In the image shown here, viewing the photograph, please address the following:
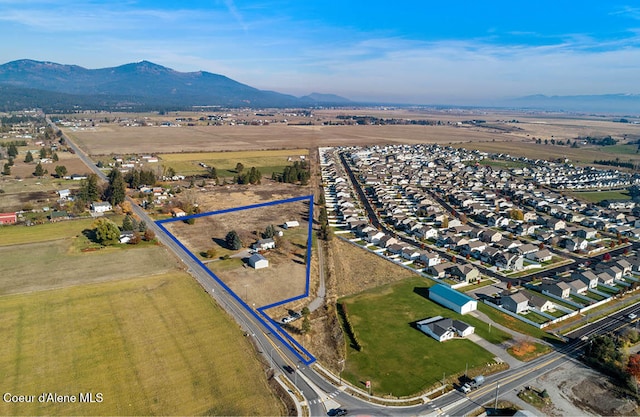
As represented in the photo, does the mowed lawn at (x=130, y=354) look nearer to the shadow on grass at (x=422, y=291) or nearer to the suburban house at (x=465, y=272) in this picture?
the shadow on grass at (x=422, y=291)

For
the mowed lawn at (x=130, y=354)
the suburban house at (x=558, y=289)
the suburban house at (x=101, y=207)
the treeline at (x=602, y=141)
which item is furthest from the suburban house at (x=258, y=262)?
the treeline at (x=602, y=141)

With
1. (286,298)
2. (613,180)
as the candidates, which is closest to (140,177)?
(286,298)

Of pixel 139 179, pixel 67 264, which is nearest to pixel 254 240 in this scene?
pixel 67 264

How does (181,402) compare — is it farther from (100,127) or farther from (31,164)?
(100,127)

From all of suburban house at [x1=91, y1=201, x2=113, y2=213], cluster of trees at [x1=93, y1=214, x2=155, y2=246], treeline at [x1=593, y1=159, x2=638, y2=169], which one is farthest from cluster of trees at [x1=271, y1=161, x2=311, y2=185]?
treeline at [x1=593, y1=159, x2=638, y2=169]

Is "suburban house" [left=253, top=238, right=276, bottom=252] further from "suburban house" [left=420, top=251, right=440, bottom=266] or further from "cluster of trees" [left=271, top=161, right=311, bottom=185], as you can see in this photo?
"cluster of trees" [left=271, top=161, right=311, bottom=185]

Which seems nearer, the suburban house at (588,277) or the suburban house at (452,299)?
the suburban house at (452,299)

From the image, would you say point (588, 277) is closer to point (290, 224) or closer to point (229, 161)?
point (290, 224)
